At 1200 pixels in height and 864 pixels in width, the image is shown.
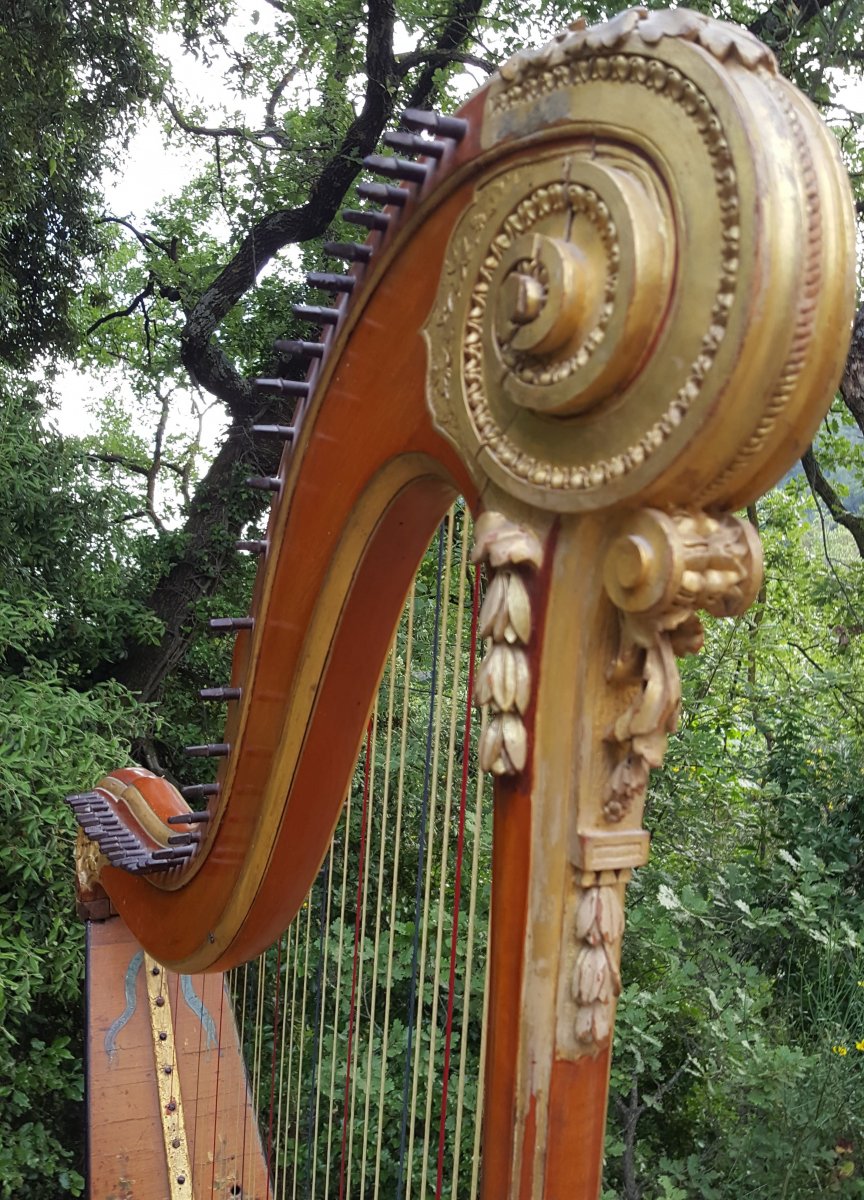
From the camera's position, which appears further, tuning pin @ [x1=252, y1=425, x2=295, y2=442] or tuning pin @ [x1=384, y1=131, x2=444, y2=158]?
tuning pin @ [x1=252, y1=425, x2=295, y2=442]

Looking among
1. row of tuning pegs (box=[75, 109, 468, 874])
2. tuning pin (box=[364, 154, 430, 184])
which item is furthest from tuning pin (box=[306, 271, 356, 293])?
tuning pin (box=[364, 154, 430, 184])

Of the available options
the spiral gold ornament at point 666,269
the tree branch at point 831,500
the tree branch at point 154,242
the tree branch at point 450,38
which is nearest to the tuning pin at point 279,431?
the spiral gold ornament at point 666,269

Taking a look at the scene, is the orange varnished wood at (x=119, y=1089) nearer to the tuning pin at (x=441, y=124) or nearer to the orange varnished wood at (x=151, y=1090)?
the orange varnished wood at (x=151, y=1090)

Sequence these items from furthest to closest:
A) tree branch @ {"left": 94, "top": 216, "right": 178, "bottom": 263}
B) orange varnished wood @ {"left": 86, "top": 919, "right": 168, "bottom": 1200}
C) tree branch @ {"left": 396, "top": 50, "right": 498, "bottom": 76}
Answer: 1. tree branch @ {"left": 94, "top": 216, "right": 178, "bottom": 263}
2. tree branch @ {"left": 396, "top": 50, "right": 498, "bottom": 76}
3. orange varnished wood @ {"left": 86, "top": 919, "right": 168, "bottom": 1200}

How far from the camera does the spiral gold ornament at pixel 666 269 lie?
0.47 meters

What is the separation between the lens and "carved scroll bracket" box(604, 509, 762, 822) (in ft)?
1.66

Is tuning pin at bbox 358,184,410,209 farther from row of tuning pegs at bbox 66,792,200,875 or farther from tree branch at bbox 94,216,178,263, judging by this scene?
tree branch at bbox 94,216,178,263

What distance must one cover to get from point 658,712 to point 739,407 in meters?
0.15

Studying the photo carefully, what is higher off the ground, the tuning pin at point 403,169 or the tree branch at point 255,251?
the tree branch at point 255,251

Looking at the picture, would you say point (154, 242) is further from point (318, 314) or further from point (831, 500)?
point (318, 314)

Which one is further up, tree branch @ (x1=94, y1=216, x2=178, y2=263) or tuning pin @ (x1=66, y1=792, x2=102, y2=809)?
tree branch @ (x1=94, y1=216, x2=178, y2=263)

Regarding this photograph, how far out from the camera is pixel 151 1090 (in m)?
1.96

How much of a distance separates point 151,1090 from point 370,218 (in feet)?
5.66

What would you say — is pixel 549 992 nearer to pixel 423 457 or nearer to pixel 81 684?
pixel 423 457
